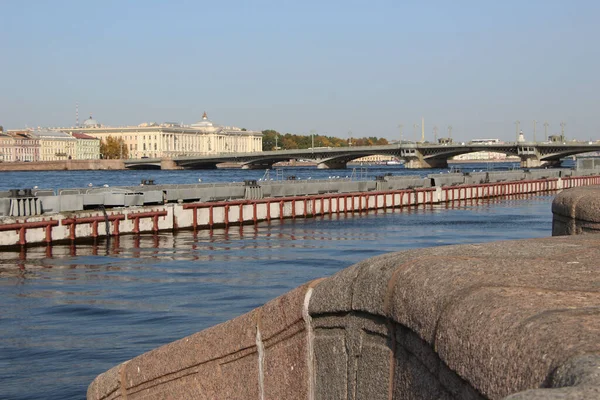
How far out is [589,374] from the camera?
9.30 feet

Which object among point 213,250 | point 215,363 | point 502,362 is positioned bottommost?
point 213,250

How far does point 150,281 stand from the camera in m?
27.4

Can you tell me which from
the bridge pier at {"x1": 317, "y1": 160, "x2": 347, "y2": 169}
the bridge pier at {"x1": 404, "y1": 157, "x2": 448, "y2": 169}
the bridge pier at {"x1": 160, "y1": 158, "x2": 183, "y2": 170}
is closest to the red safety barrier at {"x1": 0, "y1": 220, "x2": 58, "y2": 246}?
the bridge pier at {"x1": 404, "y1": 157, "x2": 448, "y2": 169}

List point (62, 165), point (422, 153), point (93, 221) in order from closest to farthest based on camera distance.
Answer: point (93, 221) < point (422, 153) < point (62, 165)

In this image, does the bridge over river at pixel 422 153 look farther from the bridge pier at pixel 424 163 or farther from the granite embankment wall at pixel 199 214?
the granite embankment wall at pixel 199 214

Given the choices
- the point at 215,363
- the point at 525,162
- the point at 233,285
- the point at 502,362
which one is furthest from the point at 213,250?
the point at 525,162

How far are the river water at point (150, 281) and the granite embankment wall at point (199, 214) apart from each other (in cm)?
127

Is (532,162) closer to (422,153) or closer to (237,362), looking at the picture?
(422,153)

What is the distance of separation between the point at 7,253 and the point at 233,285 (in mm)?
13880

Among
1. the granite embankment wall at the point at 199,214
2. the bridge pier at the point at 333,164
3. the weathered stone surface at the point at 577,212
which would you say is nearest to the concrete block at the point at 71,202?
the granite embankment wall at the point at 199,214

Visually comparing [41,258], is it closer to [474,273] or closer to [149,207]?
[149,207]

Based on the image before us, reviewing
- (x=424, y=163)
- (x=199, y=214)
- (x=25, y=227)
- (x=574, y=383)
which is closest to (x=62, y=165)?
(x=424, y=163)

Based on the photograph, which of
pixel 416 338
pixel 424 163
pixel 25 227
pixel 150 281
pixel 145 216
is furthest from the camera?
pixel 424 163

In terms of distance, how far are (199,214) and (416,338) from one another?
43457 mm
